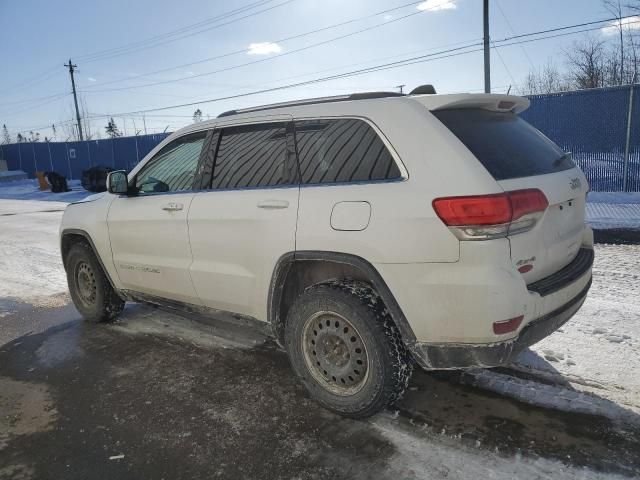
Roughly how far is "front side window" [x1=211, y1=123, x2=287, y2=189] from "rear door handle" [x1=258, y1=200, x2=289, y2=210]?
0.47 ft

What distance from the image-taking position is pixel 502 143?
277 cm

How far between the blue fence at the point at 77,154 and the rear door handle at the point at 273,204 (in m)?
21.2

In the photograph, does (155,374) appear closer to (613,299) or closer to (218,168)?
(218,168)

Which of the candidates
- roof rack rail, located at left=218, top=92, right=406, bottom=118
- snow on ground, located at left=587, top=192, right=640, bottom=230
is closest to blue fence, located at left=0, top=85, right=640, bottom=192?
snow on ground, located at left=587, top=192, right=640, bottom=230

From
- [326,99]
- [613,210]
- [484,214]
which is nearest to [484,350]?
[484,214]

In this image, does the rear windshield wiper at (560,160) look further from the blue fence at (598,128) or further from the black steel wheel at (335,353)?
the blue fence at (598,128)

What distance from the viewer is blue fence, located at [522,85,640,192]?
10.5 m

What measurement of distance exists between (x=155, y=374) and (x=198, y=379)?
1.27 feet

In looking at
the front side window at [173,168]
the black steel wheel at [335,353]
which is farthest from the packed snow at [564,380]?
the front side window at [173,168]

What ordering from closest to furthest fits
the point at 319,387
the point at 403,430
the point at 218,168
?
the point at 403,430 → the point at 319,387 → the point at 218,168

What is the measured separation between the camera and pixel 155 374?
370 centimetres

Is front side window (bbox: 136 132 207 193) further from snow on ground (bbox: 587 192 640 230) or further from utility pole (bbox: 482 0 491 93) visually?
utility pole (bbox: 482 0 491 93)

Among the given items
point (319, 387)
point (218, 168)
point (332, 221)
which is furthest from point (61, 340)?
point (332, 221)

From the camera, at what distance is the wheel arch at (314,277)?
262cm
